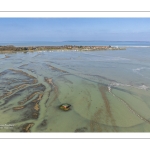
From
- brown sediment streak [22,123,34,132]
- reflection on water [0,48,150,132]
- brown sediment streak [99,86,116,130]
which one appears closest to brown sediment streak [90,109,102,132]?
reflection on water [0,48,150,132]

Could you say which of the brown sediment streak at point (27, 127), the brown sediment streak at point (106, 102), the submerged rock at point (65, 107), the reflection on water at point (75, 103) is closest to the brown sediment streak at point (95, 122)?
the reflection on water at point (75, 103)

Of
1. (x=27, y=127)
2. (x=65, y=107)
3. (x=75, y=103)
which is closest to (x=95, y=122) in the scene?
(x=65, y=107)

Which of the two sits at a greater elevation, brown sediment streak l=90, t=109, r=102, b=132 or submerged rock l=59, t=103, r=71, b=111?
submerged rock l=59, t=103, r=71, b=111

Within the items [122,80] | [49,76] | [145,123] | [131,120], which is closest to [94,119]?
[131,120]

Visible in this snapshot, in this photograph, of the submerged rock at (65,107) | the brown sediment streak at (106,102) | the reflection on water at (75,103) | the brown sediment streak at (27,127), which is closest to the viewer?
the brown sediment streak at (27,127)

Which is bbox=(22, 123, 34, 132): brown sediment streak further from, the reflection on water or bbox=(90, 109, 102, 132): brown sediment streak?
bbox=(90, 109, 102, 132): brown sediment streak

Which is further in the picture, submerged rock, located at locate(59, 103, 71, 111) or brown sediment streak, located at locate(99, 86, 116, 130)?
submerged rock, located at locate(59, 103, 71, 111)

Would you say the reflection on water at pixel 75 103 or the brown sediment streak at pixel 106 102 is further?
the brown sediment streak at pixel 106 102

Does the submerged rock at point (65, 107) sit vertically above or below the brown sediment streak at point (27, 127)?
above

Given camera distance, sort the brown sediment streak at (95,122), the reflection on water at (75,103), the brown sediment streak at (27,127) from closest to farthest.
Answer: the brown sediment streak at (27,127), the brown sediment streak at (95,122), the reflection on water at (75,103)

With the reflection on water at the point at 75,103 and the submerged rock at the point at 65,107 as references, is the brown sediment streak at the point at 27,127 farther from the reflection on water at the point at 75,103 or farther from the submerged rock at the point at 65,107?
the submerged rock at the point at 65,107

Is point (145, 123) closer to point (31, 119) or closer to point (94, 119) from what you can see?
point (94, 119)
